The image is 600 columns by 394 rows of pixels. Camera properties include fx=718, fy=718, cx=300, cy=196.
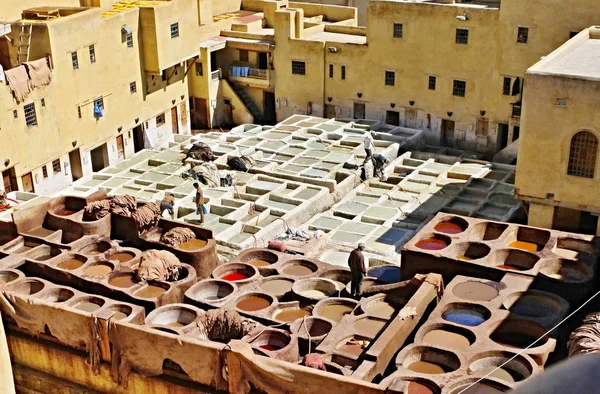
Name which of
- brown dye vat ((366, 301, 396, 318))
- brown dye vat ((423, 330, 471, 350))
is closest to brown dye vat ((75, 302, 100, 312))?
brown dye vat ((366, 301, 396, 318))

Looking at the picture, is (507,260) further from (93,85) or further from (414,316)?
(93,85)

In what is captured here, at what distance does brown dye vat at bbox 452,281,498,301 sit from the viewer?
1866cm

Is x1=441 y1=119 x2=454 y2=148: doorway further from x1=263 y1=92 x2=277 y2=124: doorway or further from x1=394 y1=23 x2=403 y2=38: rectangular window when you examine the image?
x1=263 y1=92 x2=277 y2=124: doorway

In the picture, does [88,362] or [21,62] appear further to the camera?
[21,62]

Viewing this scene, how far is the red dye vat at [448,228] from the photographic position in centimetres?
2225

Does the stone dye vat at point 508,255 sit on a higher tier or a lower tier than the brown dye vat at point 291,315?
higher

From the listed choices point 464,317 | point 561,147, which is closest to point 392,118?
point 561,147

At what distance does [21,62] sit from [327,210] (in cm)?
1485

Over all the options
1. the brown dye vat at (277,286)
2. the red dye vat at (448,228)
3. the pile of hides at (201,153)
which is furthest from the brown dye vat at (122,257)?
the pile of hides at (201,153)

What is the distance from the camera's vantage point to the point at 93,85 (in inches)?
1352

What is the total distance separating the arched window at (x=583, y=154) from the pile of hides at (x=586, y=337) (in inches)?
317

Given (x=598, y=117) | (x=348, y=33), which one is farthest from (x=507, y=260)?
(x=348, y=33)

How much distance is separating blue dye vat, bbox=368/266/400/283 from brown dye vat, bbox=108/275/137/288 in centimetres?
732

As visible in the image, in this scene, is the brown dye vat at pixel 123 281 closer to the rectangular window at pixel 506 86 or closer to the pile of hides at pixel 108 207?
the pile of hides at pixel 108 207
